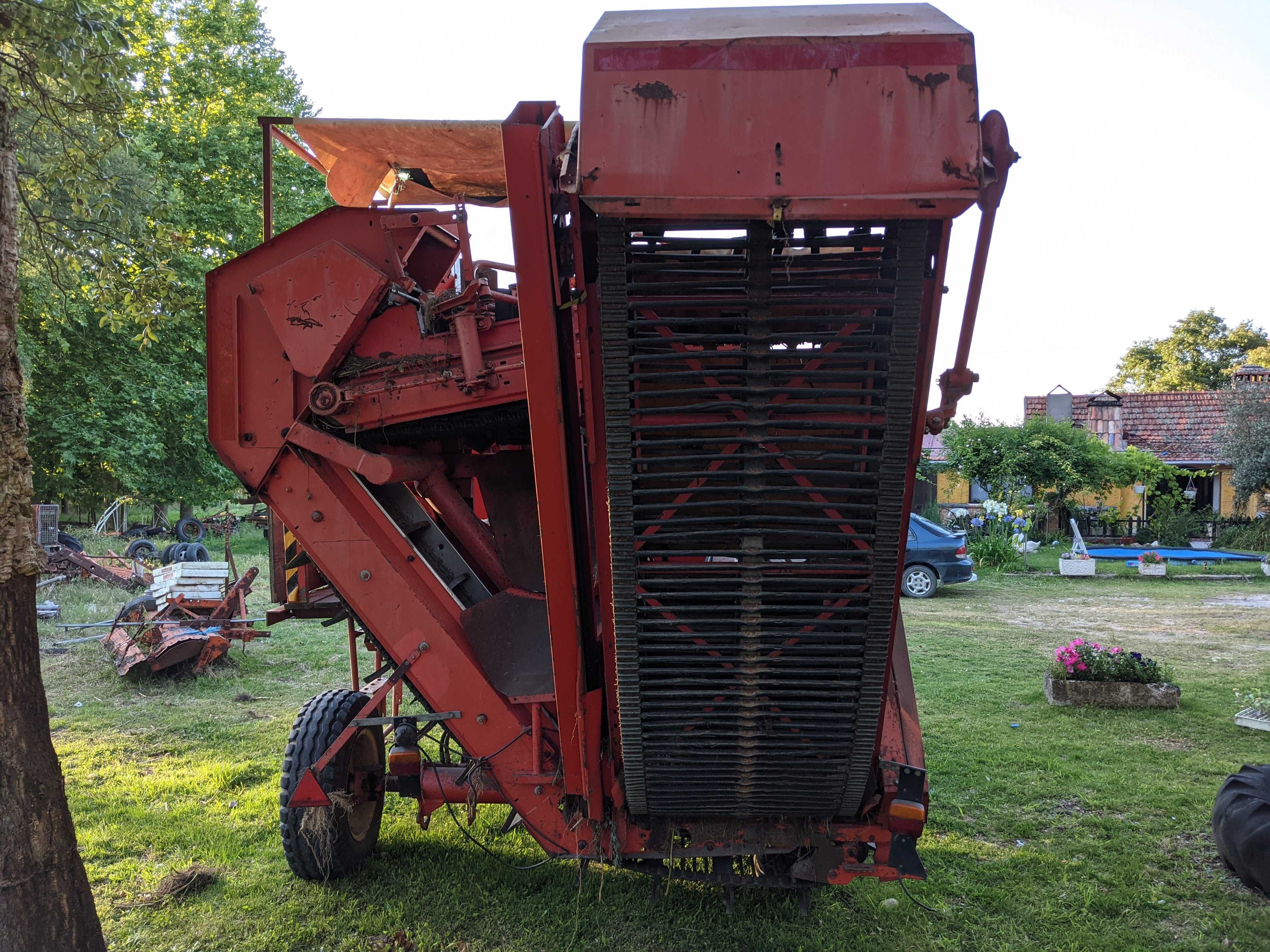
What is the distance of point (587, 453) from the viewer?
303 cm

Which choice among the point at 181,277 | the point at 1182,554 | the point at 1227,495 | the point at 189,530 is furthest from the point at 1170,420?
the point at 189,530

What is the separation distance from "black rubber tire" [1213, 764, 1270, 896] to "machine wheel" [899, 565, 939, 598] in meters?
10.1

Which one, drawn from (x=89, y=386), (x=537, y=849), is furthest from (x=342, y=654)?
(x=89, y=386)

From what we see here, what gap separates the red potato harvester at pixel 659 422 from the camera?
7.75ft

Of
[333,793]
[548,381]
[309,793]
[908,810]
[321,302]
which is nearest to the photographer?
[548,381]

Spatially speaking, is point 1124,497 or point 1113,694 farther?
point 1124,497

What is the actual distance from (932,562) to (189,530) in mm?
20257

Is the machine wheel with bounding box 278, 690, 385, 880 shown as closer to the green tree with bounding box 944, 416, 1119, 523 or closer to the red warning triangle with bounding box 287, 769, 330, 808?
the red warning triangle with bounding box 287, 769, 330, 808

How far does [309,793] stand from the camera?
157 inches

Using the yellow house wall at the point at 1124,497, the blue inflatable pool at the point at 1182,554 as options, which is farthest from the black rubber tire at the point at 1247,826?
the yellow house wall at the point at 1124,497

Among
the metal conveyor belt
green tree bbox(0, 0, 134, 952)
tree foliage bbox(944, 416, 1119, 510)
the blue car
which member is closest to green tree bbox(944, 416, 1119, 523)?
tree foliage bbox(944, 416, 1119, 510)

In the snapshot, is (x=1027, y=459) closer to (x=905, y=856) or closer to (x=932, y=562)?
(x=932, y=562)

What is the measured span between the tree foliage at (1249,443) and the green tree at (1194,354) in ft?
85.5

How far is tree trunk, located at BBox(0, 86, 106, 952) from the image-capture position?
2984 millimetres
